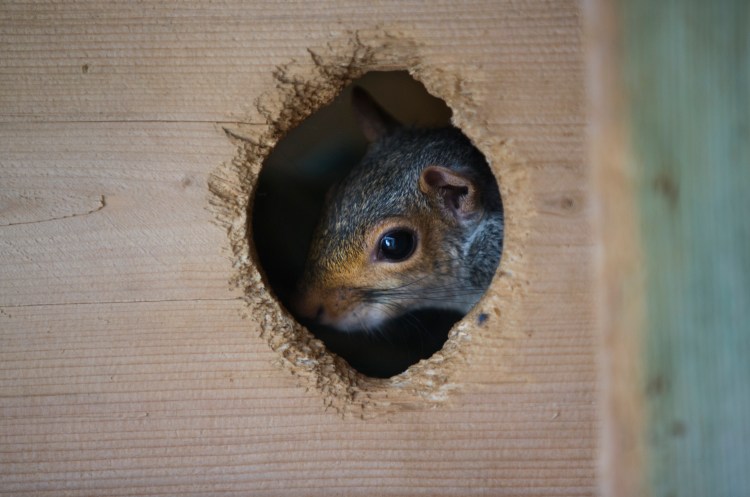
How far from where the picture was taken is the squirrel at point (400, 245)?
53.9 inches

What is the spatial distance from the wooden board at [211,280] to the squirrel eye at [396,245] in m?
0.40

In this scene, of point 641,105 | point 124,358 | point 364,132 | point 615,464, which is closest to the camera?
point 641,105

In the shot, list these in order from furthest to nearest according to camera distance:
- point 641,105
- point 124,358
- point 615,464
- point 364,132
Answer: point 364,132, point 124,358, point 615,464, point 641,105

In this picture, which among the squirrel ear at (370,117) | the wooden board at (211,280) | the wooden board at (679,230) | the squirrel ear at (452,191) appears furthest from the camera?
the squirrel ear at (370,117)

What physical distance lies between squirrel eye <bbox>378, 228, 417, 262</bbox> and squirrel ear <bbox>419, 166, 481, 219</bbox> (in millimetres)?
104

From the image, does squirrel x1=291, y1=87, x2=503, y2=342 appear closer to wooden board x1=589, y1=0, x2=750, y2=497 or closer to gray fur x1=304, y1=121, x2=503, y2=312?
gray fur x1=304, y1=121, x2=503, y2=312

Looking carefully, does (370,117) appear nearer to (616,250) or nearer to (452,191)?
(452,191)

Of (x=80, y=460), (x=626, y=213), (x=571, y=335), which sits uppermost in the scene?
(x=626, y=213)

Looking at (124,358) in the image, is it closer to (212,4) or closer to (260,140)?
(260,140)

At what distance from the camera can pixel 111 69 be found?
97cm

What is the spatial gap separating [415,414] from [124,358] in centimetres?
45

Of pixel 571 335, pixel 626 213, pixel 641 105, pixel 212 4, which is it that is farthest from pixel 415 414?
pixel 212 4

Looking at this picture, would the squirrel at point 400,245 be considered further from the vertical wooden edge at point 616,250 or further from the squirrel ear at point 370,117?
the vertical wooden edge at point 616,250

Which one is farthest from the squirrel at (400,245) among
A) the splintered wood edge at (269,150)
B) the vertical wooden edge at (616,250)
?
the vertical wooden edge at (616,250)
